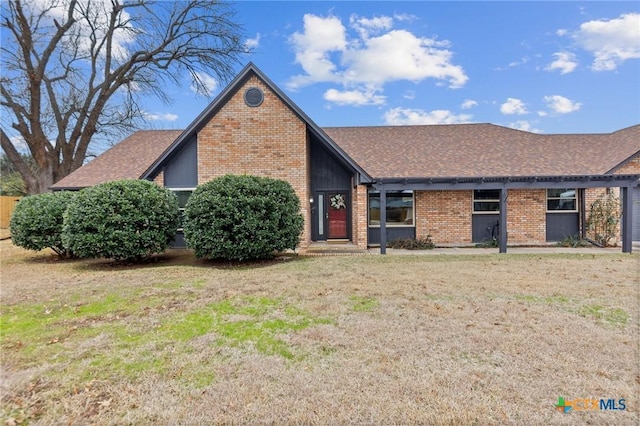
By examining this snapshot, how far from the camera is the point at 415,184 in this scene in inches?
481

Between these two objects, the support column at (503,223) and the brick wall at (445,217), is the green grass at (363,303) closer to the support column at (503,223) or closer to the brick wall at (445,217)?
the support column at (503,223)

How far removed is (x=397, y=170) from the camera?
1349cm

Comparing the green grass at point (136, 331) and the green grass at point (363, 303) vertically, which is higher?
the green grass at point (363, 303)

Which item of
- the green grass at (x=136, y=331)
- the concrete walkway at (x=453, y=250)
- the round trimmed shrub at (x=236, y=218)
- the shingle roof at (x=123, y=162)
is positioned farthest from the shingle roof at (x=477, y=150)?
the shingle roof at (x=123, y=162)

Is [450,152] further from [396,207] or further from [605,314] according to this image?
[605,314]

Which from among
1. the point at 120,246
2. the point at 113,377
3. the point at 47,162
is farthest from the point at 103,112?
the point at 113,377

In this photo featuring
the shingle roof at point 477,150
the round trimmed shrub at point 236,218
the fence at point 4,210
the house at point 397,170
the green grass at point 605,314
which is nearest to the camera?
the green grass at point 605,314

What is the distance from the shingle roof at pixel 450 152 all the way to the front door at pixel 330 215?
1802 mm

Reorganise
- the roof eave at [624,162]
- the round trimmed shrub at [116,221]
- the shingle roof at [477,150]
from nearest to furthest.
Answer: the round trimmed shrub at [116,221] < the roof eave at [624,162] < the shingle roof at [477,150]

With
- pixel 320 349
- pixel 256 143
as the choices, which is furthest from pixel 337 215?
pixel 320 349

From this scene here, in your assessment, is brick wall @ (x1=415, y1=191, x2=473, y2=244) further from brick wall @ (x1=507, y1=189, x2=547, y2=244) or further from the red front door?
the red front door

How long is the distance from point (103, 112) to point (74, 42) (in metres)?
4.65

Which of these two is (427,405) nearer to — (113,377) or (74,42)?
(113,377)

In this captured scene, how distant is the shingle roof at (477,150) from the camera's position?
531 inches
